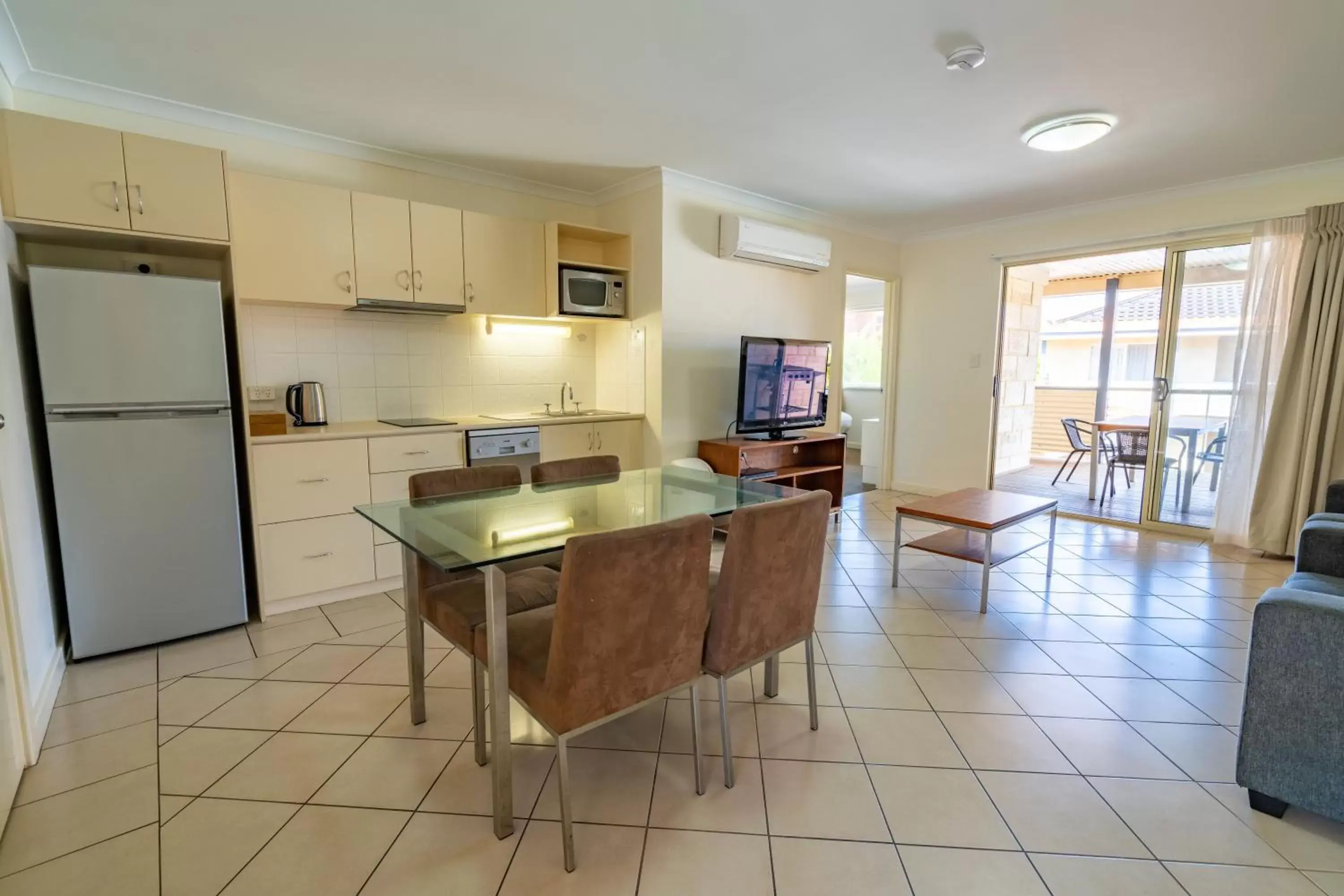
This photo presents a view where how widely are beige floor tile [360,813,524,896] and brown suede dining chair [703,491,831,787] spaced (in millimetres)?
662

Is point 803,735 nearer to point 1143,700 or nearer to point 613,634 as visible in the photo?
point 613,634

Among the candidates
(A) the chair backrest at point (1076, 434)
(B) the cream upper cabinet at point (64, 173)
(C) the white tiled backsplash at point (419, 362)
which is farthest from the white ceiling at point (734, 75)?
(A) the chair backrest at point (1076, 434)

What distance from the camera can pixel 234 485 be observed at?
2.70 metres

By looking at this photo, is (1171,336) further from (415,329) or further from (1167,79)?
(415,329)

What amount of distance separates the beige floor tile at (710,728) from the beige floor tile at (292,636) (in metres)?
1.65

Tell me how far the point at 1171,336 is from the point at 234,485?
235 inches

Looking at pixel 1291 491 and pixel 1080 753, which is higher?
pixel 1291 491

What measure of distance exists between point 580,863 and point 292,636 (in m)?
1.96

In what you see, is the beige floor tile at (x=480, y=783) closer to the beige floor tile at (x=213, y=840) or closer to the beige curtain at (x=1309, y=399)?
the beige floor tile at (x=213, y=840)

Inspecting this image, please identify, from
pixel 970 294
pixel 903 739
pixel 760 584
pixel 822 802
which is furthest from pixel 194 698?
pixel 970 294

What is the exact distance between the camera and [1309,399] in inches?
146

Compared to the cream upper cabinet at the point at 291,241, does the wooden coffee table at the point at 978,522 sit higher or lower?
lower

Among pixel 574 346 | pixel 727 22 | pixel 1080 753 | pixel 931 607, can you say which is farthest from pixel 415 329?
pixel 1080 753

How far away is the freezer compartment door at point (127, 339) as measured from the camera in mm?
2275
